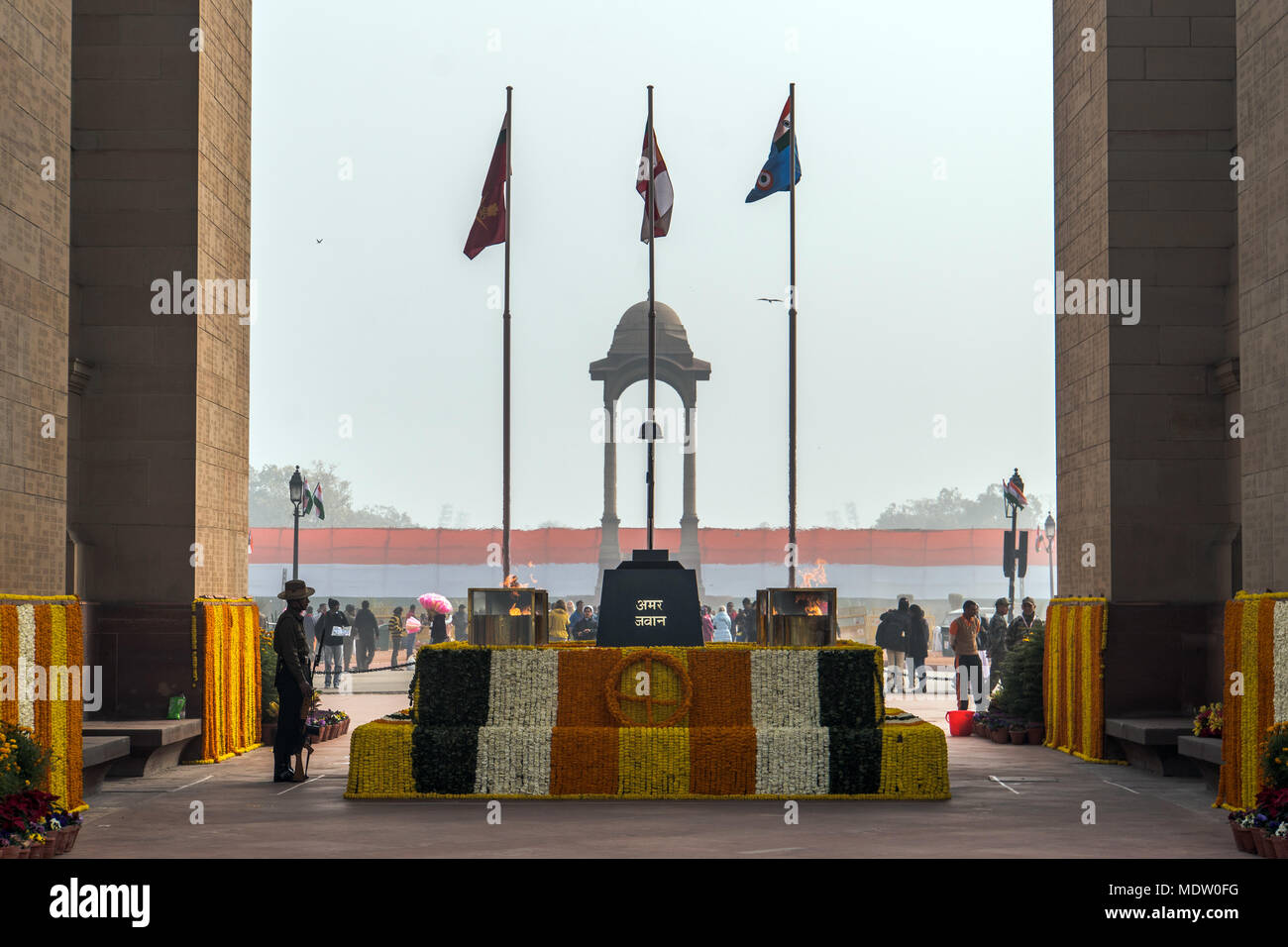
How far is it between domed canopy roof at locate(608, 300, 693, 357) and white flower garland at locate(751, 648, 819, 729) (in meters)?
40.0

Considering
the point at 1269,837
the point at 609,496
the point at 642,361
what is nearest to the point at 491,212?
the point at 642,361

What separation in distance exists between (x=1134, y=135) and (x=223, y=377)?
10.8 metres

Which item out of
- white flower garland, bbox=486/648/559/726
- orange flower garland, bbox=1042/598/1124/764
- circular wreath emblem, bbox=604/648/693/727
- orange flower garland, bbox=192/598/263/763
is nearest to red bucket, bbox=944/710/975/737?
orange flower garland, bbox=1042/598/1124/764

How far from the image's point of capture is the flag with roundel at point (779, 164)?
31.5 meters

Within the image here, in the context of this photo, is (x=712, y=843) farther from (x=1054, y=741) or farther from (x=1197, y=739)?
(x=1054, y=741)

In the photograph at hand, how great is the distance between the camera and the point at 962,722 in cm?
2117

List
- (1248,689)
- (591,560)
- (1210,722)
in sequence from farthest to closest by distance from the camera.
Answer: (591,560)
(1210,722)
(1248,689)

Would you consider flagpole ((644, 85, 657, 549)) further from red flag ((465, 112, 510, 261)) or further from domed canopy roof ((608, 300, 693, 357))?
domed canopy roof ((608, 300, 693, 357))

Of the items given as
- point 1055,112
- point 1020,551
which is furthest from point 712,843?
point 1020,551

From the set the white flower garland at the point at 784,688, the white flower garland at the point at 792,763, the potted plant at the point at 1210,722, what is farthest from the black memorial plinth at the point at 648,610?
the potted plant at the point at 1210,722

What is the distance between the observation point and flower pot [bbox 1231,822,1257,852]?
1056 cm

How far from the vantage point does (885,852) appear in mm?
10547

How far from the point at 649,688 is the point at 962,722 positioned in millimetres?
8747

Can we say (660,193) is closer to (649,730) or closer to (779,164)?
(779,164)
